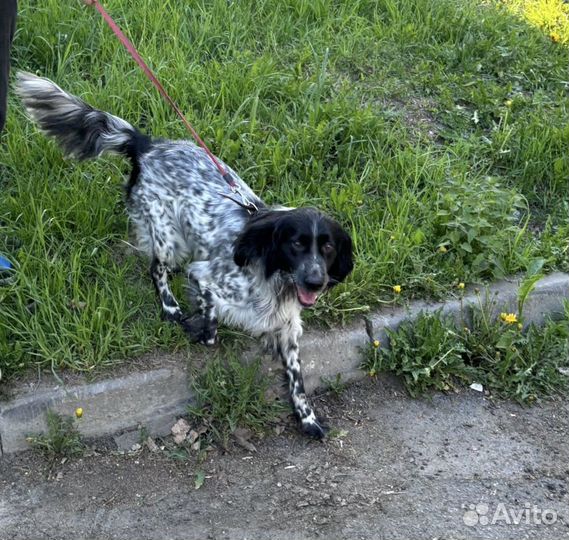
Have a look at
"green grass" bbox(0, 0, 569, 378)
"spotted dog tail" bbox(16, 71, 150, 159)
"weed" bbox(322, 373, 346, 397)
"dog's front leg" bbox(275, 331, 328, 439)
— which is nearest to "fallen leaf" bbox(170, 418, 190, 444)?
"green grass" bbox(0, 0, 569, 378)

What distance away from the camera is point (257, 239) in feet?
12.4

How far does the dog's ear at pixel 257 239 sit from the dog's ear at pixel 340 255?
27cm

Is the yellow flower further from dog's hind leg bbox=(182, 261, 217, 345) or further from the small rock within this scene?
the small rock

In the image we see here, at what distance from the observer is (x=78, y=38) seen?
549 centimetres

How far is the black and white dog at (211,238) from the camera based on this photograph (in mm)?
3688

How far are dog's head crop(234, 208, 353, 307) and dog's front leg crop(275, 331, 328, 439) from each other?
1.13ft

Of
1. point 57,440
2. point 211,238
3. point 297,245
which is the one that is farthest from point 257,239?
point 57,440

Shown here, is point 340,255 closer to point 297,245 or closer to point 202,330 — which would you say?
point 297,245

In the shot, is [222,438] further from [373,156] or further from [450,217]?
[373,156]

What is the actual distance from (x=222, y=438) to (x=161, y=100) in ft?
7.67

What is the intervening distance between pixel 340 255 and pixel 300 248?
0.79 feet

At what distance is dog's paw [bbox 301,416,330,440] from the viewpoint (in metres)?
3.83

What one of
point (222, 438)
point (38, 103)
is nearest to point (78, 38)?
point (38, 103)

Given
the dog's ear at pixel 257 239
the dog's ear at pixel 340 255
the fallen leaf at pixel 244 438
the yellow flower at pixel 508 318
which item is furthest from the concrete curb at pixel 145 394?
Result: the dog's ear at pixel 257 239
